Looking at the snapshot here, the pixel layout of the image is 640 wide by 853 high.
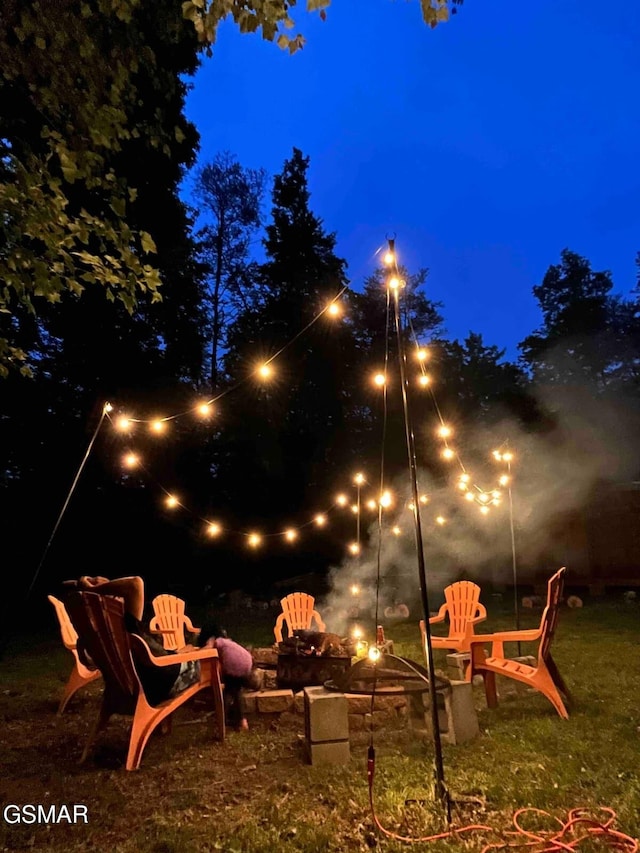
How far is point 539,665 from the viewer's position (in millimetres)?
3777

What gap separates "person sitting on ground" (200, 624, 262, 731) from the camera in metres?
3.90

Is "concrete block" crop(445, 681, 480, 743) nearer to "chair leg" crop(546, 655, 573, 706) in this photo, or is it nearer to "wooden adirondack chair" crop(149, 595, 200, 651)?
"chair leg" crop(546, 655, 573, 706)

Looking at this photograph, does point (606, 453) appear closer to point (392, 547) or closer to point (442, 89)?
point (392, 547)

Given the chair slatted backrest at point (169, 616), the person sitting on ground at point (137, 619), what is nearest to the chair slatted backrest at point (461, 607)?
the chair slatted backrest at point (169, 616)

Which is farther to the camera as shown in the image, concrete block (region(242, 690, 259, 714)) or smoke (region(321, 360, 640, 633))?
smoke (region(321, 360, 640, 633))

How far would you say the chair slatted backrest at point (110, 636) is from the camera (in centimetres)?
319

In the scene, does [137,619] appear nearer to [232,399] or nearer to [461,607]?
[461,607]

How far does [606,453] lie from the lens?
14.3 metres

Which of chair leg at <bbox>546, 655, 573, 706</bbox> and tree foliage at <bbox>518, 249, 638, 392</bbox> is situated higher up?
tree foliage at <bbox>518, 249, 638, 392</bbox>

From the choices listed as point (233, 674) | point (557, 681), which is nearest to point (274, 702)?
point (233, 674)

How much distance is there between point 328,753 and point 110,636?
1.43 metres

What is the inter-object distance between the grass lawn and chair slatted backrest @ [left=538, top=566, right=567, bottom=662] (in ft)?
1.46

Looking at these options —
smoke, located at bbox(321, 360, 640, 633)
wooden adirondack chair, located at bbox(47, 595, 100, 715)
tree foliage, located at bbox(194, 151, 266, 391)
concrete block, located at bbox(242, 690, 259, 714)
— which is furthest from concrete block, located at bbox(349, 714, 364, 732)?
tree foliage, located at bbox(194, 151, 266, 391)

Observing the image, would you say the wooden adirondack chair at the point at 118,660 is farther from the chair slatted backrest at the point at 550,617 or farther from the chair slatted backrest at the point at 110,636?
the chair slatted backrest at the point at 550,617
